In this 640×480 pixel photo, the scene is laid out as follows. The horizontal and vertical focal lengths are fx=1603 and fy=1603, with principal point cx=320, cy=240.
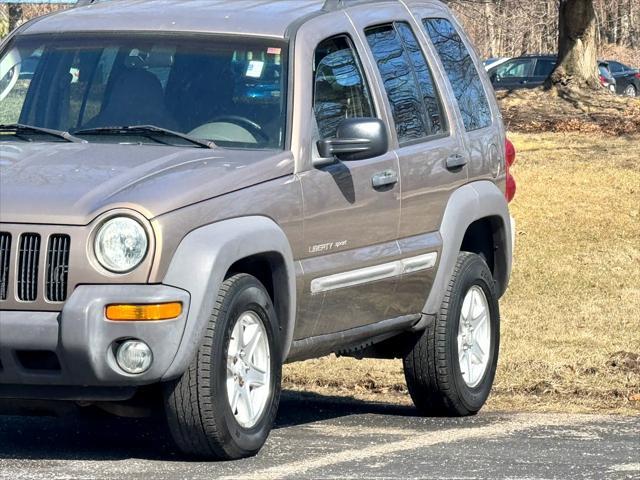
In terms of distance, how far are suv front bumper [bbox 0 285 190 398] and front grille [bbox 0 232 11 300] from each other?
0.08 metres

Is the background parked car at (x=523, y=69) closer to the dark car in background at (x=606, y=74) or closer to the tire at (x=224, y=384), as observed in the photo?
the dark car in background at (x=606, y=74)

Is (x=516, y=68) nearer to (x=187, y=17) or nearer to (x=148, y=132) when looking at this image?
(x=187, y=17)

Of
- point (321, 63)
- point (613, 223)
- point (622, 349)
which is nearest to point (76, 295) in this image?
point (321, 63)

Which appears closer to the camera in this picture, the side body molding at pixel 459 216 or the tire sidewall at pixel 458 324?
the side body molding at pixel 459 216

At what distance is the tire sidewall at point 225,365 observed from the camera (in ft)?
19.5

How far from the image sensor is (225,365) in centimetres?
603

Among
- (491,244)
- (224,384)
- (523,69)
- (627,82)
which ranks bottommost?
(627,82)

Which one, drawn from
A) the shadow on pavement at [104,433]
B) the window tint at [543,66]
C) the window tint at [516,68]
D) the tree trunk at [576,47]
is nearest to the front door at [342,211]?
the shadow on pavement at [104,433]

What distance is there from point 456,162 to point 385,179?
2.46 ft

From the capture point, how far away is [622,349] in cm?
1023

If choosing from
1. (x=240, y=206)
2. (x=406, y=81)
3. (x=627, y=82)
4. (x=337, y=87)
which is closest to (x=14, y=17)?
(x=627, y=82)

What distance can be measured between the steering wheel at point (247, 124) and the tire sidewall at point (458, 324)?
59.6 inches

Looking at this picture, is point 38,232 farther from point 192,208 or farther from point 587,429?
point 587,429

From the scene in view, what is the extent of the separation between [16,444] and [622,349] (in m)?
4.73
